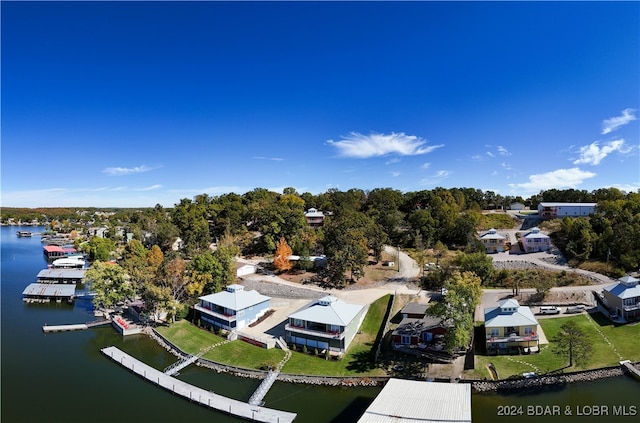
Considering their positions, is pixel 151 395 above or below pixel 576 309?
below

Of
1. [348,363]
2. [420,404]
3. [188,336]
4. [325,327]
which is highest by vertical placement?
[325,327]

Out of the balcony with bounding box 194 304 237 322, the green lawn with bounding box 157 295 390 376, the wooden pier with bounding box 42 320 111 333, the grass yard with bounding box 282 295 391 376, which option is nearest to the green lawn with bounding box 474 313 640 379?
the grass yard with bounding box 282 295 391 376

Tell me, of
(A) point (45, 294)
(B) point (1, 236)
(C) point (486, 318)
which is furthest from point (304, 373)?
(B) point (1, 236)

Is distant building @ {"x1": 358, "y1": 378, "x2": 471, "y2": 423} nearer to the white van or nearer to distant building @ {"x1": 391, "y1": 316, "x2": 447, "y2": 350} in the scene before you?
distant building @ {"x1": 391, "y1": 316, "x2": 447, "y2": 350}

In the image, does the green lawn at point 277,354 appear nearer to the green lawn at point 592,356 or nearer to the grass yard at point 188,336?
the grass yard at point 188,336

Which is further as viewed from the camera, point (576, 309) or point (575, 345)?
point (576, 309)

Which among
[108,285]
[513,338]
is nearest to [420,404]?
[513,338]

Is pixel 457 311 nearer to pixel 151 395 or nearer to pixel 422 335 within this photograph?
pixel 422 335

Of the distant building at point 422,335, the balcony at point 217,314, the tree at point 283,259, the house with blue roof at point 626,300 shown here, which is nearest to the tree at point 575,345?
the distant building at point 422,335
